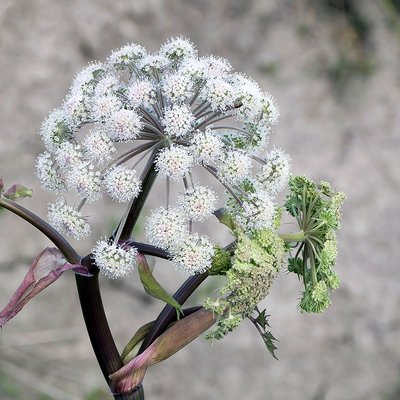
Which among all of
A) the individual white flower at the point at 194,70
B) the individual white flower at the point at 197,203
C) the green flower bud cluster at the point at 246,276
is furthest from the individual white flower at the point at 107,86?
the green flower bud cluster at the point at 246,276

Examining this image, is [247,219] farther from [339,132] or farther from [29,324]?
[339,132]

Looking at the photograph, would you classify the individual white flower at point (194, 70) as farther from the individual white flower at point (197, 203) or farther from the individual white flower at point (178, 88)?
the individual white flower at point (197, 203)

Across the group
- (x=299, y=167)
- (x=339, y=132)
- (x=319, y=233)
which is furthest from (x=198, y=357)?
(x=319, y=233)

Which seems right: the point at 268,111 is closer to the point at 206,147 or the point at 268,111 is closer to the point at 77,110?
the point at 206,147

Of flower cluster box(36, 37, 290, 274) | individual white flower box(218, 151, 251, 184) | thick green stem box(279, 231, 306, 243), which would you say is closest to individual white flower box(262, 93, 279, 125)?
flower cluster box(36, 37, 290, 274)

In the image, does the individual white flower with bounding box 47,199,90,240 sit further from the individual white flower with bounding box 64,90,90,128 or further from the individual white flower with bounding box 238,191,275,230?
the individual white flower with bounding box 238,191,275,230

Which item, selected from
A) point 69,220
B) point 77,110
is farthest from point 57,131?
point 69,220
